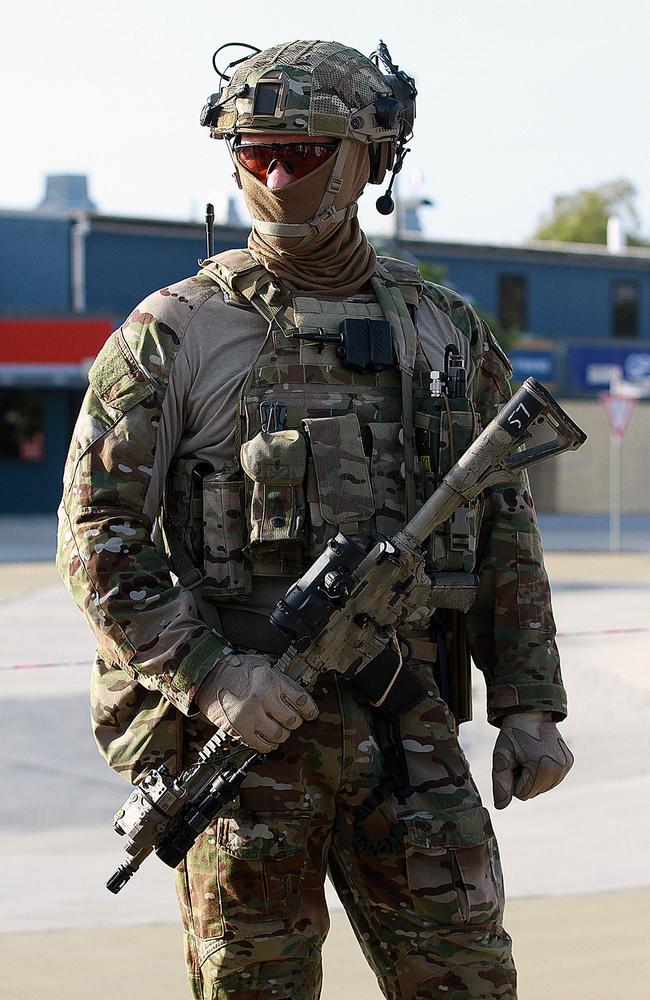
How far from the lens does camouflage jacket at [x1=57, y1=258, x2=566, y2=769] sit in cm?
257

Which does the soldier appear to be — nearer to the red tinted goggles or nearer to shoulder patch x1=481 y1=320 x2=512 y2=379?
the red tinted goggles

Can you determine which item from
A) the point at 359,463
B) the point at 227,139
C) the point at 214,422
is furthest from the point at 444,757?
the point at 227,139

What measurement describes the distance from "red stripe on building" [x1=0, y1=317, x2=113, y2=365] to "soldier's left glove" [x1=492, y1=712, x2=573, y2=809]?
23345 millimetres

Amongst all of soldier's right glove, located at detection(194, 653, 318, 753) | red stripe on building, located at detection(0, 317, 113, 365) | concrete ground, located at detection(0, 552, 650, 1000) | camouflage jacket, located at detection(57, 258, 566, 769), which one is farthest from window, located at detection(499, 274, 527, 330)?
soldier's right glove, located at detection(194, 653, 318, 753)

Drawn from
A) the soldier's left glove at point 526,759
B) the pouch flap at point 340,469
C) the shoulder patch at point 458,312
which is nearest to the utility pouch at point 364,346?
the pouch flap at point 340,469

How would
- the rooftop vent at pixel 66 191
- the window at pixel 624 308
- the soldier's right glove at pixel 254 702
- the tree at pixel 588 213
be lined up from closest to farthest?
the soldier's right glove at pixel 254 702, the rooftop vent at pixel 66 191, the window at pixel 624 308, the tree at pixel 588 213

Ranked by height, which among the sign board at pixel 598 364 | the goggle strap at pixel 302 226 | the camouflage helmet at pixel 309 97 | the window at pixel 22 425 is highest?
the camouflage helmet at pixel 309 97

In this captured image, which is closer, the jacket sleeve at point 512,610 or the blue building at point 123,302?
the jacket sleeve at point 512,610

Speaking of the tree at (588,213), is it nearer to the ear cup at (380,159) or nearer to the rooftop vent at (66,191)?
the rooftop vent at (66,191)

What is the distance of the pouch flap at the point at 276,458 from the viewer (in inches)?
103

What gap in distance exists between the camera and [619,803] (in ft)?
18.7

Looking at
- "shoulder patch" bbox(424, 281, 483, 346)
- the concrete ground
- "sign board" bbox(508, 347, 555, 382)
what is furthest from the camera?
"sign board" bbox(508, 347, 555, 382)

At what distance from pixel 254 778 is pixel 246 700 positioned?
227mm

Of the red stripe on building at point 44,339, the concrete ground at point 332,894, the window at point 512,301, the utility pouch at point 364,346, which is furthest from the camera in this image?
the window at point 512,301
